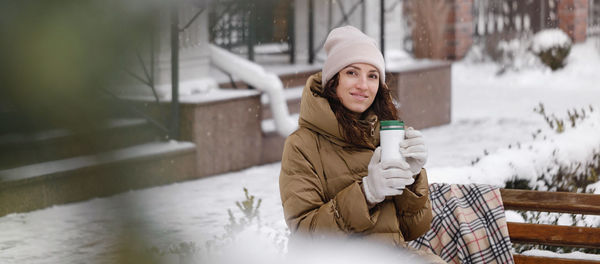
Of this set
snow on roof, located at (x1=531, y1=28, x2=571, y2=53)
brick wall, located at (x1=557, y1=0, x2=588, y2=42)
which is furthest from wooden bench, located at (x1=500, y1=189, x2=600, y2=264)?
brick wall, located at (x1=557, y1=0, x2=588, y2=42)

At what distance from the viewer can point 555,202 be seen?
2.65 m

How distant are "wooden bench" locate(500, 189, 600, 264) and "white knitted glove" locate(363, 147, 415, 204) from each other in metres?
1.03

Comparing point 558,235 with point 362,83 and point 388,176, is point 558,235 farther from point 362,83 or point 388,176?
point 388,176

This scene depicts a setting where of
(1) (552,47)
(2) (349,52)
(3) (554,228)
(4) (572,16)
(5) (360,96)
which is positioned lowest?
(3) (554,228)

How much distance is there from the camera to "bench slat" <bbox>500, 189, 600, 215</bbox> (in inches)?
103

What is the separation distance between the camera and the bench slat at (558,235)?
2.61 m

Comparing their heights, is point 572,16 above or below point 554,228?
above

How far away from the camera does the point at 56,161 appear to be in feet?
1.32

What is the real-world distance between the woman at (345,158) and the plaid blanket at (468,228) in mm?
513

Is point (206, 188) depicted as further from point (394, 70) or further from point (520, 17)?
point (520, 17)

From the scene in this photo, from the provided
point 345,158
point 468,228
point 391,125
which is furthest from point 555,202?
point 391,125

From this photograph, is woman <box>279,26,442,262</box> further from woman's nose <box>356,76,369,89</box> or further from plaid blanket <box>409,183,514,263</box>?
plaid blanket <box>409,183,514,263</box>

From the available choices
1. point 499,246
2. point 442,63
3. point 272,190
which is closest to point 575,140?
point 272,190

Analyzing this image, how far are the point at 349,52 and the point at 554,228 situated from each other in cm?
104
